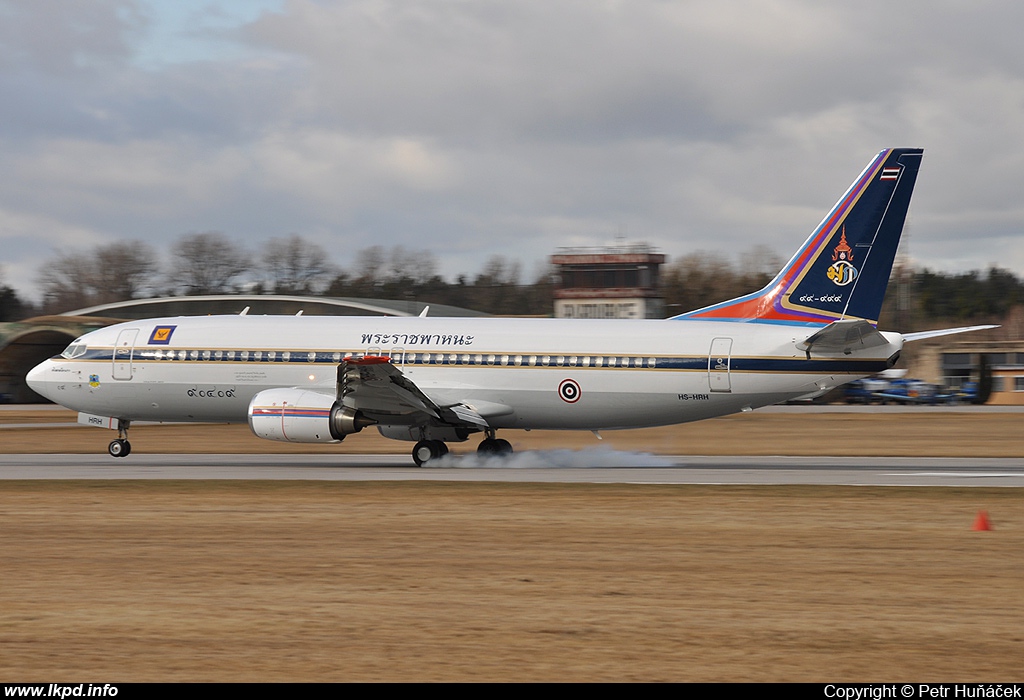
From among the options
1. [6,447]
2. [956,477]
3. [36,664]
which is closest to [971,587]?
[36,664]

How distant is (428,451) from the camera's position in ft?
93.5

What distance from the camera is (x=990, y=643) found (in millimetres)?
9859

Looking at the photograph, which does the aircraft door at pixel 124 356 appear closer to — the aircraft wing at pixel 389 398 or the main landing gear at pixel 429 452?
the aircraft wing at pixel 389 398

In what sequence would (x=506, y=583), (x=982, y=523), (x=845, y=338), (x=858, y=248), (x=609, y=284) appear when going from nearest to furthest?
(x=506, y=583)
(x=982, y=523)
(x=845, y=338)
(x=858, y=248)
(x=609, y=284)

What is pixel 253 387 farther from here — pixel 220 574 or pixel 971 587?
pixel 971 587

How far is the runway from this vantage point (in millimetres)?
24594

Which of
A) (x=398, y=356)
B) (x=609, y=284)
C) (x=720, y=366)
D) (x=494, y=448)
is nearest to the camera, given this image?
(x=720, y=366)

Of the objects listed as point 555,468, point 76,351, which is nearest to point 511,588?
point 555,468

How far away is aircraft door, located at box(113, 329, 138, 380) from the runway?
245 centimetres

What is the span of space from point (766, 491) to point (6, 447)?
27.1 meters

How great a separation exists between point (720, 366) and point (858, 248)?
4.48m

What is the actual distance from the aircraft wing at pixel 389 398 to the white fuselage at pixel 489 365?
22.9 inches

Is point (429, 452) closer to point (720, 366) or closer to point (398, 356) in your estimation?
point (398, 356)

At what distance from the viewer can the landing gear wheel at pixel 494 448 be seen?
2925cm
